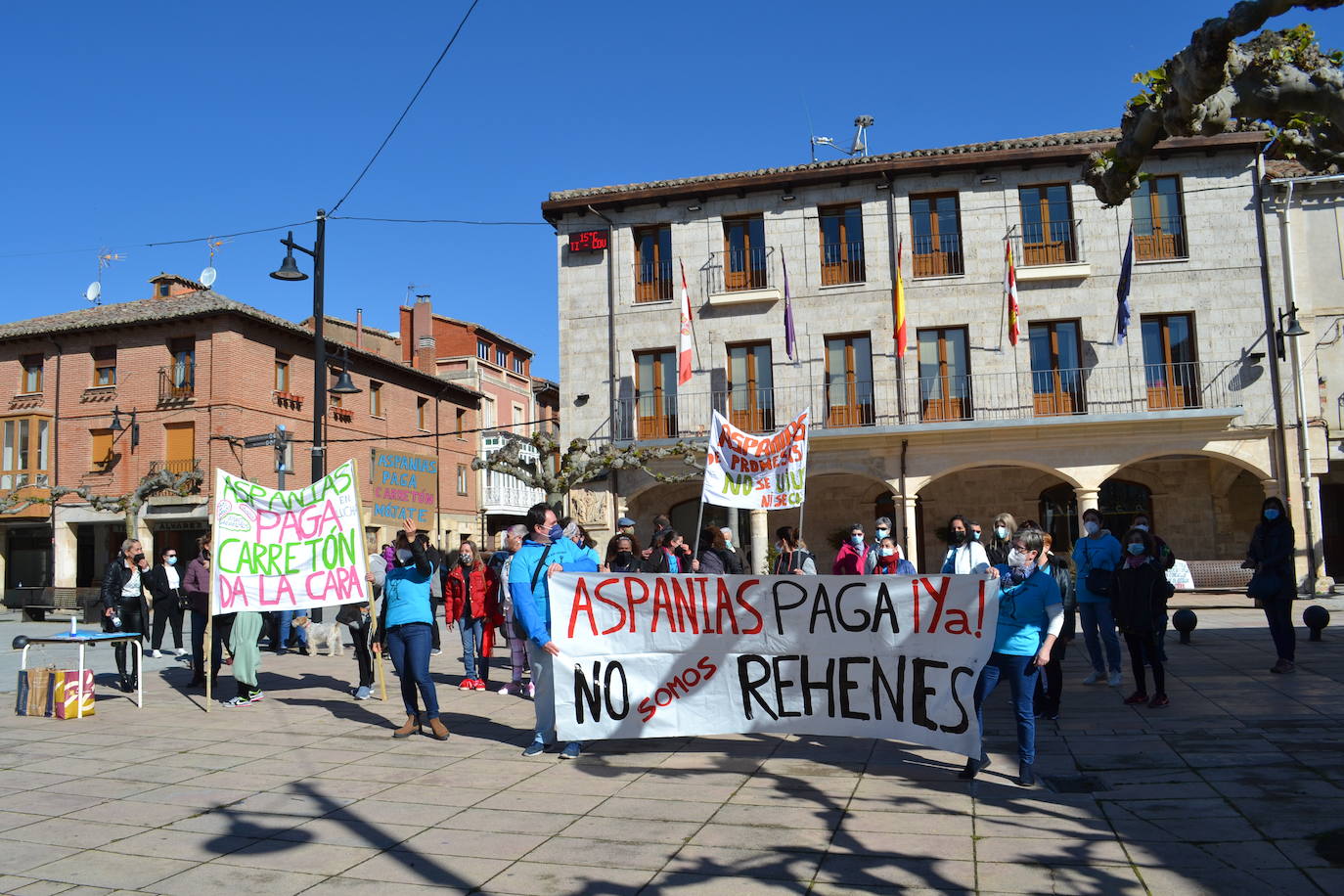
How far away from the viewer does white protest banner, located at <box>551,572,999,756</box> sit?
6.98 m

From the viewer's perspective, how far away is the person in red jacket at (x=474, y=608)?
11.5 m

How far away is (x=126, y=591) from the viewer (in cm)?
1351

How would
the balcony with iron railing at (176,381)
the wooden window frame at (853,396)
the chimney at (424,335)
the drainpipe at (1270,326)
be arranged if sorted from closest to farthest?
the drainpipe at (1270,326)
the wooden window frame at (853,396)
the balcony with iron railing at (176,381)
the chimney at (424,335)

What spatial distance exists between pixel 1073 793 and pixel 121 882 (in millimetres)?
5373

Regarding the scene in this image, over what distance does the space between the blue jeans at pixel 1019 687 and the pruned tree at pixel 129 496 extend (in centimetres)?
3039

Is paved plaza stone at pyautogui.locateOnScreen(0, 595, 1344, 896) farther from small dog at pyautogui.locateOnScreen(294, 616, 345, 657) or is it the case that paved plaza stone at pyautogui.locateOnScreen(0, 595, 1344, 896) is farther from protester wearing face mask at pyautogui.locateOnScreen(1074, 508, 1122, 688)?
small dog at pyautogui.locateOnScreen(294, 616, 345, 657)

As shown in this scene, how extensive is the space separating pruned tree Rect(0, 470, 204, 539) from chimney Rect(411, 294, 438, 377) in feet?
44.8

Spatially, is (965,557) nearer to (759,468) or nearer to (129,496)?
(759,468)

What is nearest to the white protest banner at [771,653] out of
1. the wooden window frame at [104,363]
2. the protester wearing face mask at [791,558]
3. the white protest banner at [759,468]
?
the protester wearing face mask at [791,558]

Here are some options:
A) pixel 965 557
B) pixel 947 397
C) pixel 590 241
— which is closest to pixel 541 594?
pixel 965 557

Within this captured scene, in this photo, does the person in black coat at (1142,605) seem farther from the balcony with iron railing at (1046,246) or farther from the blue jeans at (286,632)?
the balcony with iron railing at (1046,246)

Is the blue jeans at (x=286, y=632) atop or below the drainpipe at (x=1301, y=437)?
below

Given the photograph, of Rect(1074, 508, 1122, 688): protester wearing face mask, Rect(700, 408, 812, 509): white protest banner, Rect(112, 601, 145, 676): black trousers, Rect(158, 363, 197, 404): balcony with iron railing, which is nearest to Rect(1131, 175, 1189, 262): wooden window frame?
Rect(700, 408, 812, 509): white protest banner

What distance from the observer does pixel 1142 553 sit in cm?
960
